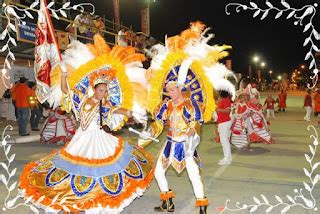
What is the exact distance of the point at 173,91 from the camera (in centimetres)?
505

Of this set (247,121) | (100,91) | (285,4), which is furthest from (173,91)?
(247,121)

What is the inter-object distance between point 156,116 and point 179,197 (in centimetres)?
152

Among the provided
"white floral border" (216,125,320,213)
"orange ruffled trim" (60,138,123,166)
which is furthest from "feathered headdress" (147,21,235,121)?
"white floral border" (216,125,320,213)

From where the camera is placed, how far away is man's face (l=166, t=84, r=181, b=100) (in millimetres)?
5055

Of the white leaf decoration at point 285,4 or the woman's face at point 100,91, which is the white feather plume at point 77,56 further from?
the white leaf decoration at point 285,4

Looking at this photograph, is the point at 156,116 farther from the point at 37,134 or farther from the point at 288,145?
the point at 37,134

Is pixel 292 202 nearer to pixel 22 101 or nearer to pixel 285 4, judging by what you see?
pixel 285 4

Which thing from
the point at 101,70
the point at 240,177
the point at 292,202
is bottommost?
the point at 240,177

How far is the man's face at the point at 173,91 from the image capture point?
5055mm

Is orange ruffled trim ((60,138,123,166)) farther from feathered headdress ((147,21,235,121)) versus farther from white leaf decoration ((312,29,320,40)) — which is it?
white leaf decoration ((312,29,320,40))

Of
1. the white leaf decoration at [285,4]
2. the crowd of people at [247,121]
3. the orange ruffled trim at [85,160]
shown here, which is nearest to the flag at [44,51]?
the orange ruffled trim at [85,160]

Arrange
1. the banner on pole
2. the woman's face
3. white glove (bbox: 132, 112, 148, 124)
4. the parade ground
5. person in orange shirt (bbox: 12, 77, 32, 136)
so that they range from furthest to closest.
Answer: the banner on pole, person in orange shirt (bbox: 12, 77, 32, 136), the parade ground, white glove (bbox: 132, 112, 148, 124), the woman's face

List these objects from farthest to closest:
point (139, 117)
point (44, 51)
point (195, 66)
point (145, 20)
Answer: point (145, 20), point (139, 117), point (195, 66), point (44, 51)

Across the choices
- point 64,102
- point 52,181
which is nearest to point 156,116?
point 64,102
